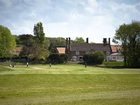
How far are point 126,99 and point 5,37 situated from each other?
10119cm

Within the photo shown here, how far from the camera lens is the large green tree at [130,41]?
86.8 metres

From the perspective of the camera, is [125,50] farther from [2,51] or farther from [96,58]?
[2,51]

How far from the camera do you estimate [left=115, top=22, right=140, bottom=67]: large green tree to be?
86.8 m

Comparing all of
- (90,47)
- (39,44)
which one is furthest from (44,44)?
(90,47)

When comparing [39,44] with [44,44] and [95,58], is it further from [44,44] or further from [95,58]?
[95,58]

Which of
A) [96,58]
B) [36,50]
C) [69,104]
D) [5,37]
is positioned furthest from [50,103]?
[5,37]

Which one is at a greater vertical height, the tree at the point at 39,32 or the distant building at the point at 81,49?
the tree at the point at 39,32

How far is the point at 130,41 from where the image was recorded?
88.3 meters

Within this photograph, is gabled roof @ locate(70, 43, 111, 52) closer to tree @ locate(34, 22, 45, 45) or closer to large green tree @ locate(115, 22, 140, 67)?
tree @ locate(34, 22, 45, 45)

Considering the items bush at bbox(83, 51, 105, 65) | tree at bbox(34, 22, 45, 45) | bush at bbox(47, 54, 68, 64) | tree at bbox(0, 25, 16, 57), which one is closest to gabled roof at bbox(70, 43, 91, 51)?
tree at bbox(34, 22, 45, 45)

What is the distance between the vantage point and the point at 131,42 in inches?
3465

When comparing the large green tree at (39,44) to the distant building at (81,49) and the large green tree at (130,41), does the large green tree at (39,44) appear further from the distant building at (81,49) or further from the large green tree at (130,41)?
the large green tree at (130,41)

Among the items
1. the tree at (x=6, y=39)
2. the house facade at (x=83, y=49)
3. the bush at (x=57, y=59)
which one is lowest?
the bush at (x=57, y=59)

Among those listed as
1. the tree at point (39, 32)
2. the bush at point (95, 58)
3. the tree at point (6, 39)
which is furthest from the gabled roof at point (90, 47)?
the bush at point (95, 58)
